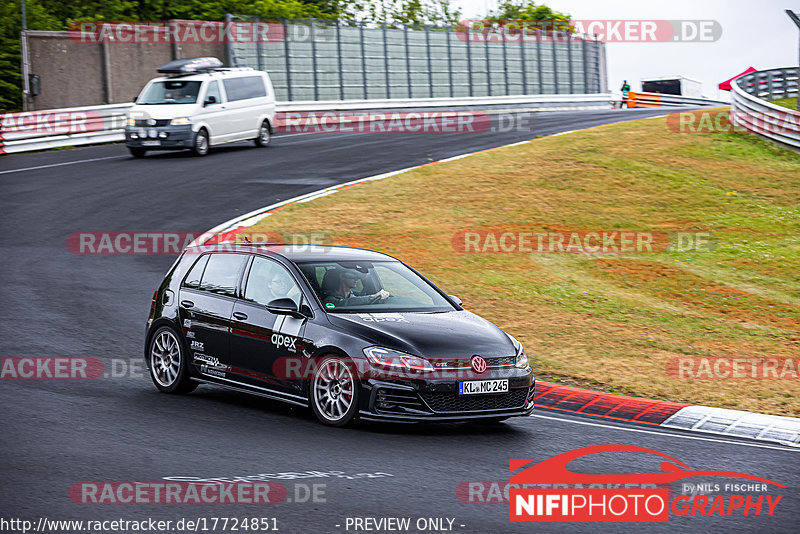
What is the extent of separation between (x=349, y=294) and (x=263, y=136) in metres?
20.8

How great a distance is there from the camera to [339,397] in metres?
8.32

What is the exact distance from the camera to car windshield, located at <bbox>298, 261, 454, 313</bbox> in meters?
8.95

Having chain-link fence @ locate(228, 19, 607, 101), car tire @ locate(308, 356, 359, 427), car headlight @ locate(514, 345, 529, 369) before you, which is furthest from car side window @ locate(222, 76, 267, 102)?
car headlight @ locate(514, 345, 529, 369)

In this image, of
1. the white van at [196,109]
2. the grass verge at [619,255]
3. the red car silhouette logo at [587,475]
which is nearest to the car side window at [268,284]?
the red car silhouette logo at [587,475]

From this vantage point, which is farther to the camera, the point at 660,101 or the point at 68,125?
the point at 660,101

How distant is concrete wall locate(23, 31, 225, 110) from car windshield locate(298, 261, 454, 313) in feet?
81.8

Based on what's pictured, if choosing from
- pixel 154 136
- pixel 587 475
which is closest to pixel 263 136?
pixel 154 136

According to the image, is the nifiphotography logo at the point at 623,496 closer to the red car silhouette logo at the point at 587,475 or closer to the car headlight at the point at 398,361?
the red car silhouette logo at the point at 587,475

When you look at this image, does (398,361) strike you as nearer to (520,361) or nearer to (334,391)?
(334,391)

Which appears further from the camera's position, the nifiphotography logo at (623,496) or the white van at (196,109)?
the white van at (196,109)

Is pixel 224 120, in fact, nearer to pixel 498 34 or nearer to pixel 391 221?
pixel 391 221

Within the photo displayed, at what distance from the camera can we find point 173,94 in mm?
26578

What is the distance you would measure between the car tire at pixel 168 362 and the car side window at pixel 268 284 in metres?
1.00

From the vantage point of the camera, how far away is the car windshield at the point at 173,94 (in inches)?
1041
